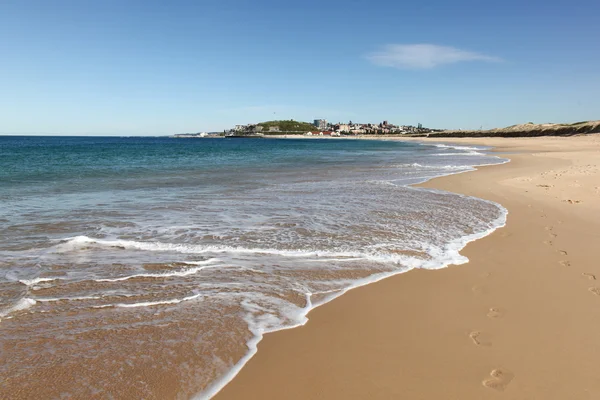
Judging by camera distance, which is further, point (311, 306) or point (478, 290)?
point (478, 290)

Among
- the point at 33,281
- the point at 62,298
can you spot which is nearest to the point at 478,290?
the point at 62,298

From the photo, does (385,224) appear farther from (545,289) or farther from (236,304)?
(236,304)

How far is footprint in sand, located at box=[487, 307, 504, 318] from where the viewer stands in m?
4.61

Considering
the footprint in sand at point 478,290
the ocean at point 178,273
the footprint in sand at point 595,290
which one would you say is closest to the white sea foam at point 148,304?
the ocean at point 178,273

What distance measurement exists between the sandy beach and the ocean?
1.36 feet

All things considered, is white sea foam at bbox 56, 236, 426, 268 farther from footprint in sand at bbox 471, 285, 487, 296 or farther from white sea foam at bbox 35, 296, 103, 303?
white sea foam at bbox 35, 296, 103, 303

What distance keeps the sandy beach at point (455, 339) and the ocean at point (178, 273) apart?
415mm

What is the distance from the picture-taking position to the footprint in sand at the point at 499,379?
10.8 feet

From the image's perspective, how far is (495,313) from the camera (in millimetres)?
4680

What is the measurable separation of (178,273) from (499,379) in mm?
4465

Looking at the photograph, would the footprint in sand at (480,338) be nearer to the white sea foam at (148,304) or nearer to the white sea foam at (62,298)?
the white sea foam at (148,304)

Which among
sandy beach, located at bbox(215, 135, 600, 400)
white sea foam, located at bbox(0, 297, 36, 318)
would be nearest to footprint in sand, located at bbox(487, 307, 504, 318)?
sandy beach, located at bbox(215, 135, 600, 400)

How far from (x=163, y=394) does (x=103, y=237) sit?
5688 millimetres

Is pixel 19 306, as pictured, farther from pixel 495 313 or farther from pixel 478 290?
pixel 478 290
